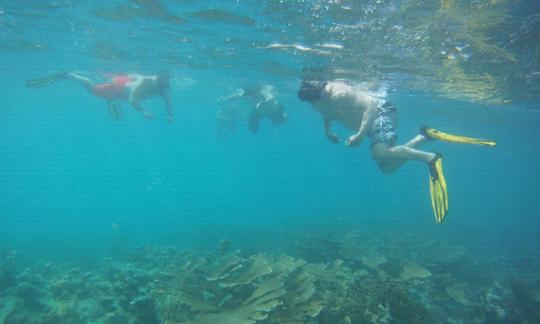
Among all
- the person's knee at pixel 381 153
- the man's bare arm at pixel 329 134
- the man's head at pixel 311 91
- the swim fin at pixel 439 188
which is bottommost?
the swim fin at pixel 439 188

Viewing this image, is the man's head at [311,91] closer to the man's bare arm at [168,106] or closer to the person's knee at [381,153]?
the person's knee at [381,153]

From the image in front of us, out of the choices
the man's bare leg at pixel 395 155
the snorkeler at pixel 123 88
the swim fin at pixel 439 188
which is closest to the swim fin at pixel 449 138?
the man's bare leg at pixel 395 155

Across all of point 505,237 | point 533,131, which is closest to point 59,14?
point 505,237

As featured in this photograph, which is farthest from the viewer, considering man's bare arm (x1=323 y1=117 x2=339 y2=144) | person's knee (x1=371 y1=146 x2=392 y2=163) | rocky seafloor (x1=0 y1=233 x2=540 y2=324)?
man's bare arm (x1=323 y1=117 x2=339 y2=144)

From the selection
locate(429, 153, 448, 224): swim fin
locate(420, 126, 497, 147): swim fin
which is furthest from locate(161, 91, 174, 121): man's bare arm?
locate(429, 153, 448, 224): swim fin

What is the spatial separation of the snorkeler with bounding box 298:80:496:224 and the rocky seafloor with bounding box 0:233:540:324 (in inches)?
95.4

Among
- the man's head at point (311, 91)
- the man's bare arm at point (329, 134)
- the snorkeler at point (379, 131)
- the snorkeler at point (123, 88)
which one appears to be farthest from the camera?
the snorkeler at point (123, 88)

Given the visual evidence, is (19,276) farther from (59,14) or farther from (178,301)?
(59,14)

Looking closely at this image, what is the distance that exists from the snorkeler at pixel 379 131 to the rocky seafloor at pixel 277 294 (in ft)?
7.95

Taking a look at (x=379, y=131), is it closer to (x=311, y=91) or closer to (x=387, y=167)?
(x=387, y=167)

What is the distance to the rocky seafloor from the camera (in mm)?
5266

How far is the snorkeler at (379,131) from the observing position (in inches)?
267

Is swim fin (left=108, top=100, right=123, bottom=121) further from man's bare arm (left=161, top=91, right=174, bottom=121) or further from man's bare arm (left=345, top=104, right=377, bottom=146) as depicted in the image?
man's bare arm (left=345, top=104, right=377, bottom=146)

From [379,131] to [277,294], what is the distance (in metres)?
4.52
